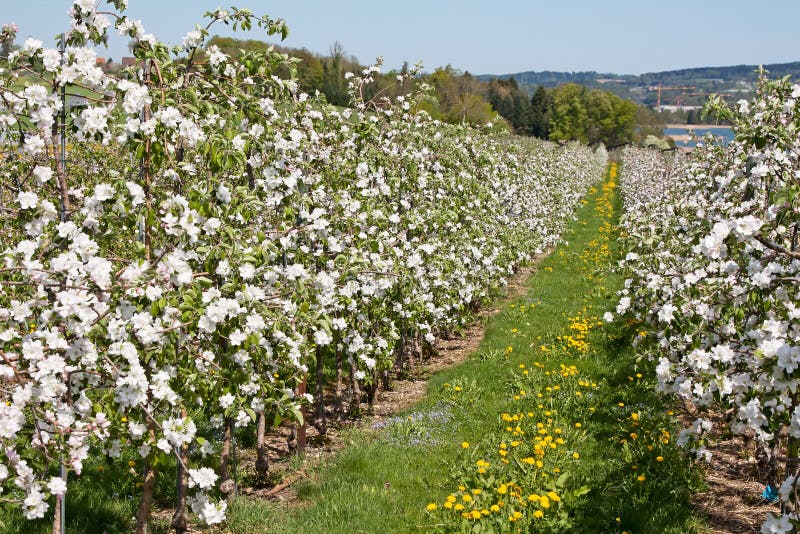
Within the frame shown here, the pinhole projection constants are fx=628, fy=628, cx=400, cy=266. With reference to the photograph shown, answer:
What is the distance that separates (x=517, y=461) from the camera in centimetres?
596

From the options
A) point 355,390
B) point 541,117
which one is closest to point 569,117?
point 541,117

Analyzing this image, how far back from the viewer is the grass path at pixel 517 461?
5.16m

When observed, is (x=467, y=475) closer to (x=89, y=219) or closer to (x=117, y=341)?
(x=117, y=341)

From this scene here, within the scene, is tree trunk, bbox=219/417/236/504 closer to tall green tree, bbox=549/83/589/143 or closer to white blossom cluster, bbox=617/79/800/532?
white blossom cluster, bbox=617/79/800/532

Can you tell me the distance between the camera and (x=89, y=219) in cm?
402

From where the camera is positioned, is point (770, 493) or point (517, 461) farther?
point (517, 461)

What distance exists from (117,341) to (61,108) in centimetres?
147

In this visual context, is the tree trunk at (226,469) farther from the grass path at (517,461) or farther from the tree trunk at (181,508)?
the tree trunk at (181,508)

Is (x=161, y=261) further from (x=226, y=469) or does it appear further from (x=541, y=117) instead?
(x=541, y=117)

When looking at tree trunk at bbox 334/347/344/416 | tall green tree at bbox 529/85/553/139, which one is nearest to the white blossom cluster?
tree trunk at bbox 334/347/344/416

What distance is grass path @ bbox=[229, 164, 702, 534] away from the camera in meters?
5.16

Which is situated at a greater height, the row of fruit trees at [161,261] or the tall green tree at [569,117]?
the tall green tree at [569,117]

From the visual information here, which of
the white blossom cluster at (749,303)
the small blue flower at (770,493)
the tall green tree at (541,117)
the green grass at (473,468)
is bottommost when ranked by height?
the green grass at (473,468)

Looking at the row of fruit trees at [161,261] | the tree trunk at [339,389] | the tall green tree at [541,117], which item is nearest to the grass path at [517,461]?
the tree trunk at [339,389]
